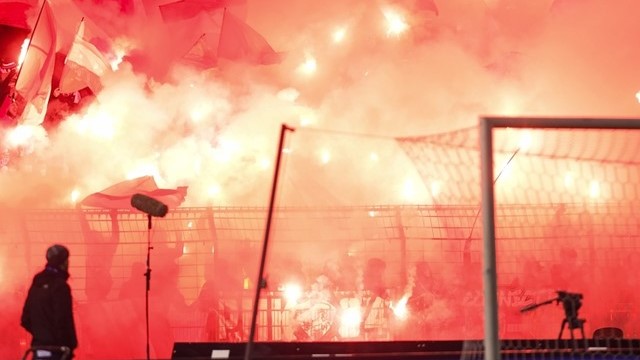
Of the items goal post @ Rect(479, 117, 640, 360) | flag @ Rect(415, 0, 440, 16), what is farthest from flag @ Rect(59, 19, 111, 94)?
goal post @ Rect(479, 117, 640, 360)

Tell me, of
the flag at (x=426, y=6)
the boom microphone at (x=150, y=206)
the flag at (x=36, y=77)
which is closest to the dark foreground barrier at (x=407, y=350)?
the boom microphone at (x=150, y=206)

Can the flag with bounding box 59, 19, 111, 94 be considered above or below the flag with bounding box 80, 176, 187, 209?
above

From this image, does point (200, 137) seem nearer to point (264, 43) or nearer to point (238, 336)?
point (264, 43)

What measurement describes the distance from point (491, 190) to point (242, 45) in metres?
8.63

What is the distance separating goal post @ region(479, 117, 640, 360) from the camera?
5.71 metres

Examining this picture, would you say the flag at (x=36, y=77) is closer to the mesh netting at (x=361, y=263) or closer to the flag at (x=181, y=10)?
the flag at (x=181, y=10)

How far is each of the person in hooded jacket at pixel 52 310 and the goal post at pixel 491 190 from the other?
3.01 m

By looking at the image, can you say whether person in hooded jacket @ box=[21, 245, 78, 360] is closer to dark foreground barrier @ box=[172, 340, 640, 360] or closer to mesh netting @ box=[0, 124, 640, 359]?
dark foreground barrier @ box=[172, 340, 640, 360]

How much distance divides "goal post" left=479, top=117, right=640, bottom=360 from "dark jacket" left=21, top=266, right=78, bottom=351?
3.01 metres

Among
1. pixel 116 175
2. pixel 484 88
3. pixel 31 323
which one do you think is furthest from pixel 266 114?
pixel 31 323

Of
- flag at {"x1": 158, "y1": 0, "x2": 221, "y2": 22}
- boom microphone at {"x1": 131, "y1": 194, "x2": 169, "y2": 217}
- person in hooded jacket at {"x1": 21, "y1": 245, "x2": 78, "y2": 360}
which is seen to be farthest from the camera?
flag at {"x1": 158, "y1": 0, "x2": 221, "y2": 22}

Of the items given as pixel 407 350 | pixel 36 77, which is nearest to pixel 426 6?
pixel 36 77

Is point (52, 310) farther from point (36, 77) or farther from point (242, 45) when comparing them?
point (242, 45)

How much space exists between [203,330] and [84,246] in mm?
1888
